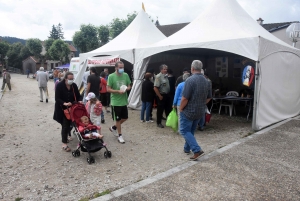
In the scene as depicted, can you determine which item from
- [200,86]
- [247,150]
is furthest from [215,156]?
[200,86]

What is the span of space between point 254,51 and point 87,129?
4.59 meters

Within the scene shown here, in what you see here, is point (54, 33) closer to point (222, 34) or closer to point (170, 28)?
point (170, 28)

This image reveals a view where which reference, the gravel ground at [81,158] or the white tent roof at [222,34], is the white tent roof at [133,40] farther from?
the gravel ground at [81,158]

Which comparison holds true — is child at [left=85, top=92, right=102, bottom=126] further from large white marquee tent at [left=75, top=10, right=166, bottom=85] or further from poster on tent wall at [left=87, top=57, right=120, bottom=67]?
poster on tent wall at [left=87, top=57, right=120, bottom=67]

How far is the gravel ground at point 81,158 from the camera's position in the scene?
343 centimetres

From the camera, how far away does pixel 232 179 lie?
3631 millimetres

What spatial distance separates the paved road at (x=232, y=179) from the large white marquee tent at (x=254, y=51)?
2.03m

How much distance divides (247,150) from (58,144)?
13.3 feet

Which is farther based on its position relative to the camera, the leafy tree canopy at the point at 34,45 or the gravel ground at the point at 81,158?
the leafy tree canopy at the point at 34,45

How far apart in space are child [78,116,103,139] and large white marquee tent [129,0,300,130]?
13.6 feet

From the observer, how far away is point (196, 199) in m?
3.08

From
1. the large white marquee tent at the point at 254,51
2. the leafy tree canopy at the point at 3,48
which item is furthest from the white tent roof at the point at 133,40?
the leafy tree canopy at the point at 3,48

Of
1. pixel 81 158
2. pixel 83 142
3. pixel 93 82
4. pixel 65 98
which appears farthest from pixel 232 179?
pixel 93 82

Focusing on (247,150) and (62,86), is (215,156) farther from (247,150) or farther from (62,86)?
(62,86)
